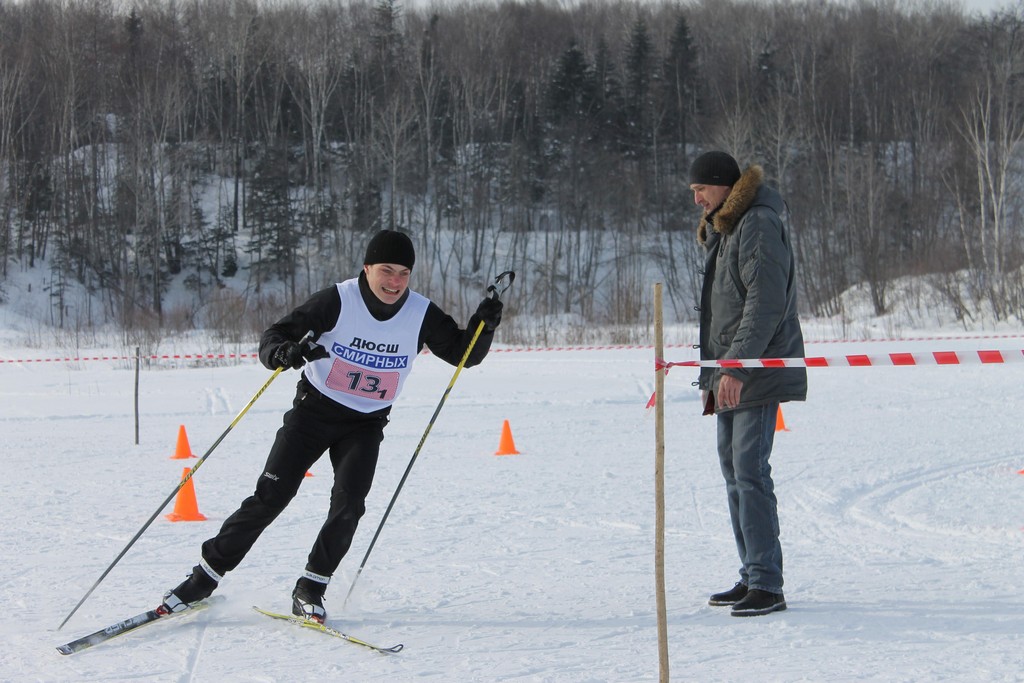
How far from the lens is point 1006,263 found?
1087 inches

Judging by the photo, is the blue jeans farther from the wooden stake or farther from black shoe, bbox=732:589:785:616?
the wooden stake

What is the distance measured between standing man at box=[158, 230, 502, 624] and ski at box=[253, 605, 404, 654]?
0.16 feet

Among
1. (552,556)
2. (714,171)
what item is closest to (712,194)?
(714,171)

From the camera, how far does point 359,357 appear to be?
4539mm

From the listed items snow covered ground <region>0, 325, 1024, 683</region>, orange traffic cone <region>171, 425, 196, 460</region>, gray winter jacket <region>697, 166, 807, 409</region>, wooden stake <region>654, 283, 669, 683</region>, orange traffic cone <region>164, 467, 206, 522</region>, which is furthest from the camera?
orange traffic cone <region>171, 425, 196, 460</region>

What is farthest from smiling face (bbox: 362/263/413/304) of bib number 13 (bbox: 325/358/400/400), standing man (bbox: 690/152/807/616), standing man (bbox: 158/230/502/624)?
standing man (bbox: 690/152/807/616)

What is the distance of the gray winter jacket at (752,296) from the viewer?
14.3 feet

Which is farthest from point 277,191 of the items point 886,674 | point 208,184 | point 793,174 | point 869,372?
point 886,674

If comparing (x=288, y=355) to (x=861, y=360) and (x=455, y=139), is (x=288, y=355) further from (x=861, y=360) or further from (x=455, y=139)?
(x=455, y=139)

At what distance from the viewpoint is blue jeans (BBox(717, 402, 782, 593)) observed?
4.41m

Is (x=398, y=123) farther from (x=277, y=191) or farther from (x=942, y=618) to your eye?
(x=942, y=618)

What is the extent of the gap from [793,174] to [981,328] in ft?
69.4

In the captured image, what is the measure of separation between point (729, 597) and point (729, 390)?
36.5 inches

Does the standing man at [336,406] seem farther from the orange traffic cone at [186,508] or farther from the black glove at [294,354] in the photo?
the orange traffic cone at [186,508]
